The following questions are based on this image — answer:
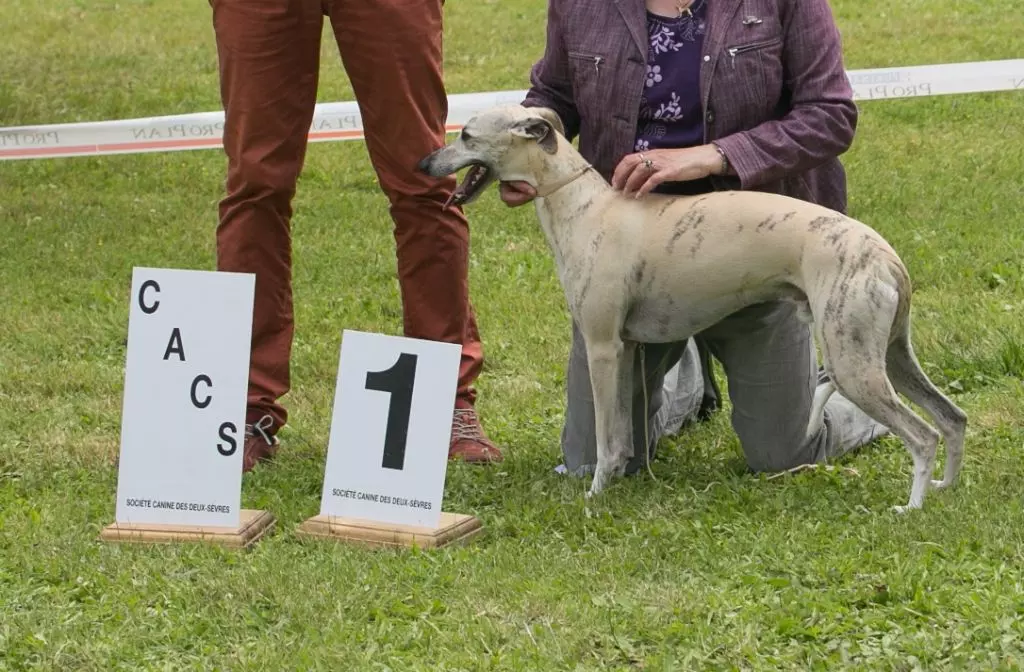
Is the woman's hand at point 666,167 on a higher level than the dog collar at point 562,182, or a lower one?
higher

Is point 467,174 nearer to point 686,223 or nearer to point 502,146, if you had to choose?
point 502,146

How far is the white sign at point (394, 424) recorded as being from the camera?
3.48 metres

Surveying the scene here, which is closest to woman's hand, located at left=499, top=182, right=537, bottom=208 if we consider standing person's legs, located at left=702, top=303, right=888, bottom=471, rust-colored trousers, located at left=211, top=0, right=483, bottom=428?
rust-colored trousers, located at left=211, top=0, right=483, bottom=428

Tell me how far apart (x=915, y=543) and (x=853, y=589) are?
279 mm

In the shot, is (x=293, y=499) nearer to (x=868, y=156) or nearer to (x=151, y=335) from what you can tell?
(x=151, y=335)

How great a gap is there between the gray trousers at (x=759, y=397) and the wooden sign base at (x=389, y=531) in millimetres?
578

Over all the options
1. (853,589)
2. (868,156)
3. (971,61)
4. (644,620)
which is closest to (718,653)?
(644,620)

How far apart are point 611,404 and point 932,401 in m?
0.82

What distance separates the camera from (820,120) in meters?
3.67

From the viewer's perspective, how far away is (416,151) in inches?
165

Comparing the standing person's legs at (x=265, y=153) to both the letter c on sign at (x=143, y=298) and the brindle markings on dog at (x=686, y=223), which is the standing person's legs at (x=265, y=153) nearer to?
the letter c on sign at (x=143, y=298)

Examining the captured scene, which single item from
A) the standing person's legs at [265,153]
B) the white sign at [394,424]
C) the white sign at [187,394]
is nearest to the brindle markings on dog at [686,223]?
the white sign at [394,424]

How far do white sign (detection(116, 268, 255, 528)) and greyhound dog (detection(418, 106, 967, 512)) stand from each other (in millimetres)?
687

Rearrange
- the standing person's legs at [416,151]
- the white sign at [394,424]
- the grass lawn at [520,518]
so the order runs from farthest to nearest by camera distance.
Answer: the standing person's legs at [416,151] → the white sign at [394,424] → the grass lawn at [520,518]
